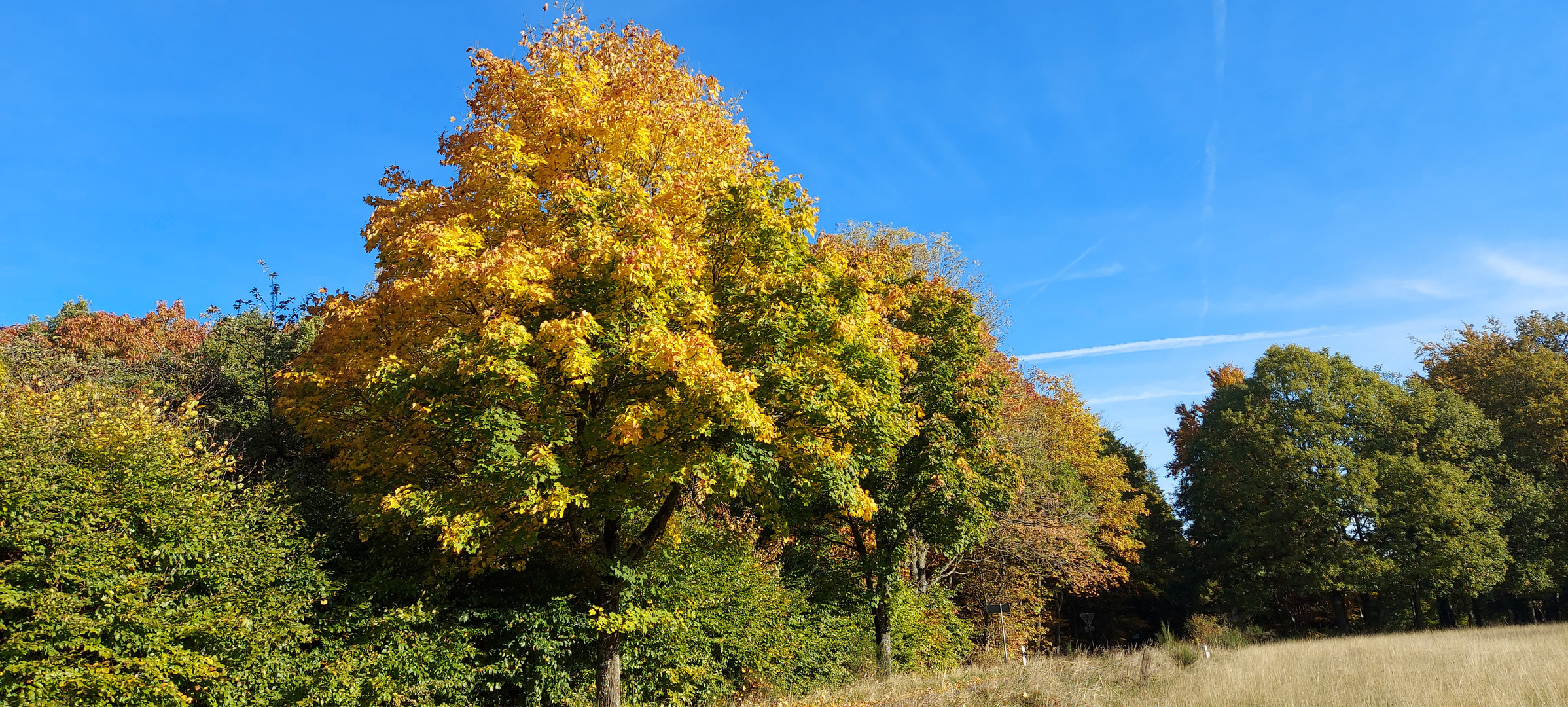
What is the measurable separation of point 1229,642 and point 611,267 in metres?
19.5

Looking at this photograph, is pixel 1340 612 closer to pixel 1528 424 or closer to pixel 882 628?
pixel 1528 424

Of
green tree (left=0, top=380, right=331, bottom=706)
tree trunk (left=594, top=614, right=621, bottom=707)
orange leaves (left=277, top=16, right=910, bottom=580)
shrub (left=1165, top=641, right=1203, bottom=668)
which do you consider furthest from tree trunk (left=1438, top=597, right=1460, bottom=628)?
green tree (left=0, top=380, right=331, bottom=706)

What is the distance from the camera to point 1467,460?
2952 cm

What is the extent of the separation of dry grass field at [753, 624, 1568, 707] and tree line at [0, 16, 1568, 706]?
311cm

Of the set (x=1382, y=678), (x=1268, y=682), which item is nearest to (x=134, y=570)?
(x=1268, y=682)

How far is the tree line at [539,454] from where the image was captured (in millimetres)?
8352

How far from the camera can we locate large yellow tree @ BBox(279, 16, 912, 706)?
30.0 feet

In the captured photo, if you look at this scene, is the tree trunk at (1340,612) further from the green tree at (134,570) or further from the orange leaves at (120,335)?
the orange leaves at (120,335)

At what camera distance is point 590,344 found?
9961 millimetres

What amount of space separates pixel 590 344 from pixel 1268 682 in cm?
1076

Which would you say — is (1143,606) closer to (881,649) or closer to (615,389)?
(881,649)

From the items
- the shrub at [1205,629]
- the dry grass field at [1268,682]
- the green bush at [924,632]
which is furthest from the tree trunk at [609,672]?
the shrub at [1205,629]

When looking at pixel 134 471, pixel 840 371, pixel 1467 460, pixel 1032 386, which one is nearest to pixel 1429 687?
pixel 840 371

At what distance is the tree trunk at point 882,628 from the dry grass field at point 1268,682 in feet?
5.30
